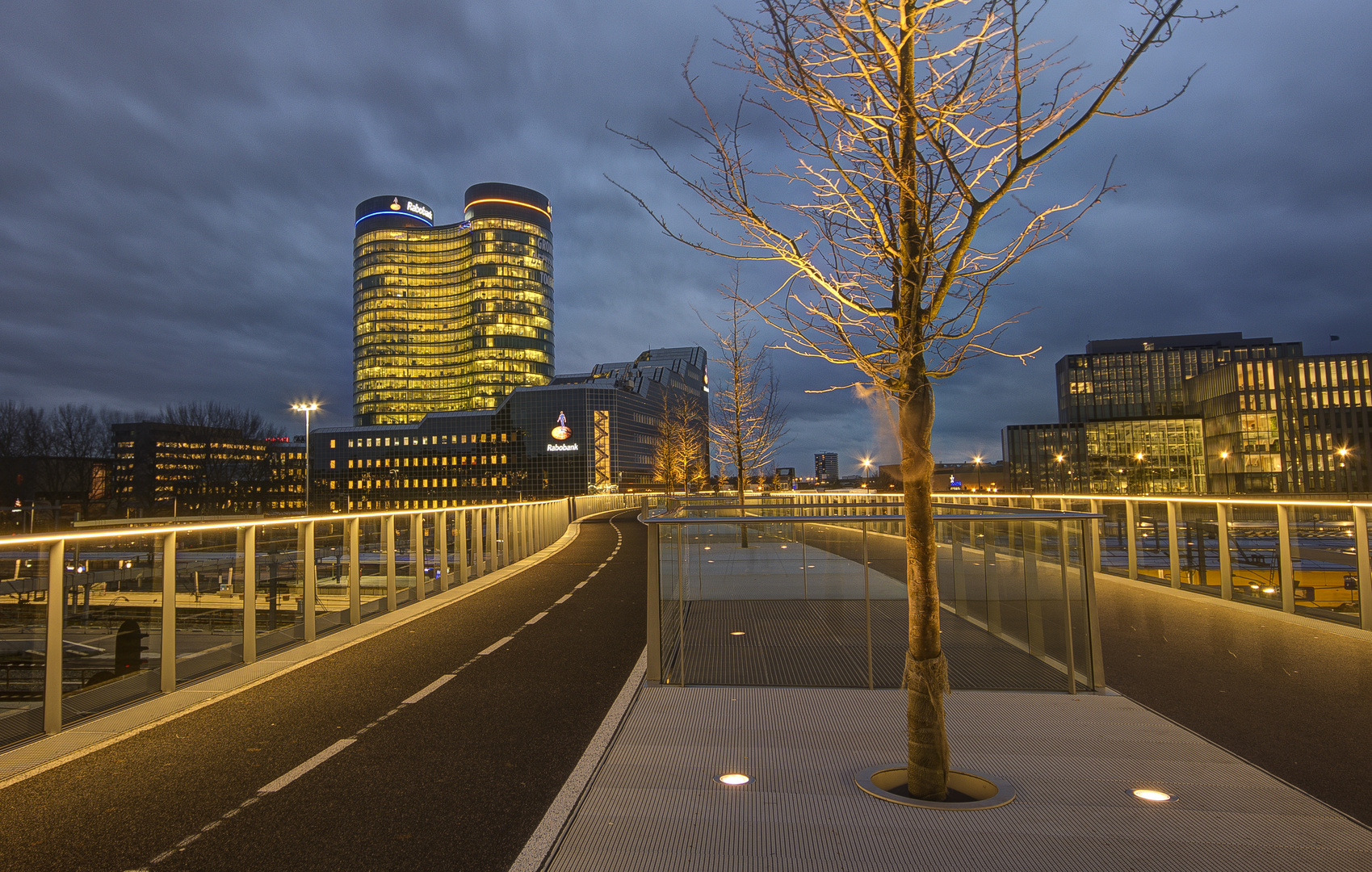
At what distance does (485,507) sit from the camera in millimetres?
14547

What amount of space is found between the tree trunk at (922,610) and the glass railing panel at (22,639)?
543 cm

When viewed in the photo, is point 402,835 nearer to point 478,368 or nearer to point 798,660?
point 798,660

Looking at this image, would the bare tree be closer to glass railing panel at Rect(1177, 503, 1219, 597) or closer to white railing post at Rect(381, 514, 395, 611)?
white railing post at Rect(381, 514, 395, 611)

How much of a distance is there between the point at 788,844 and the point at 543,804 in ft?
4.03

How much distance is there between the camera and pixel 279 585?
7805mm

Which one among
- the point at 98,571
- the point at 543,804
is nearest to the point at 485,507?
the point at 98,571

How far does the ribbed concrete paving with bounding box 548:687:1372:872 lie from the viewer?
3215 millimetres

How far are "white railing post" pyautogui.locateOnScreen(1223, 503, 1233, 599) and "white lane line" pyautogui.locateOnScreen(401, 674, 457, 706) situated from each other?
371 inches

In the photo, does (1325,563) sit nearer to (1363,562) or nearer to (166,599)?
(1363,562)

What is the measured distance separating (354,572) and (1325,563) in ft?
35.6

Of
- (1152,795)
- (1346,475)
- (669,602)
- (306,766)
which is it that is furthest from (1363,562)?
(1346,475)

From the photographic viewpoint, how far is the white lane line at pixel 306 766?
4125 millimetres

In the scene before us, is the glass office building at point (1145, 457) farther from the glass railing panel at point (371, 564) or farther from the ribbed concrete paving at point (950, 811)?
the ribbed concrete paving at point (950, 811)

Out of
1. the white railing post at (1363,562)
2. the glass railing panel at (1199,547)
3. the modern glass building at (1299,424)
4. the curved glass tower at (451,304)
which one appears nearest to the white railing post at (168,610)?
the white railing post at (1363,562)
